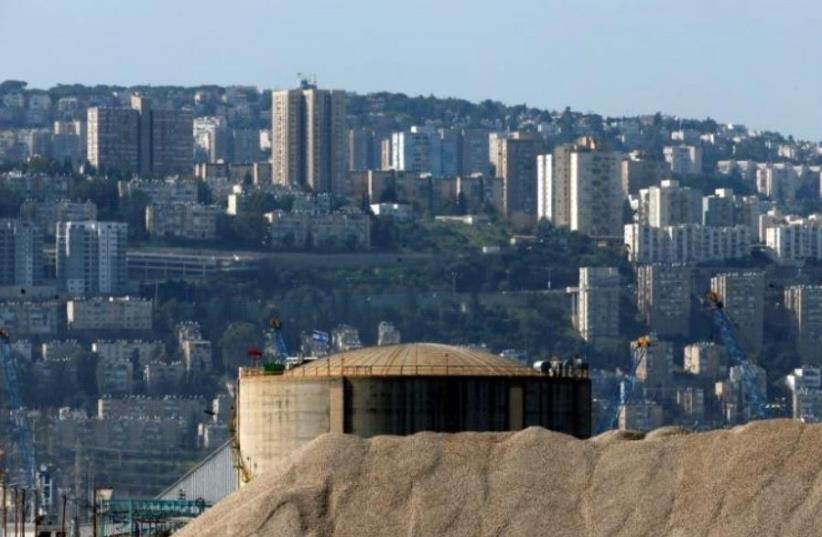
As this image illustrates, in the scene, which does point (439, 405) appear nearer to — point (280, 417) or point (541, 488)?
point (280, 417)

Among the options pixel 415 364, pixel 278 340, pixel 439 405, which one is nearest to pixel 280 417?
pixel 415 364

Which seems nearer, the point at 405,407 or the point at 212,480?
the point at 405,407

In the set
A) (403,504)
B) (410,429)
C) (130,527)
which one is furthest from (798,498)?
(130,527)

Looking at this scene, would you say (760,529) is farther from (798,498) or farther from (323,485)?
(323,485)

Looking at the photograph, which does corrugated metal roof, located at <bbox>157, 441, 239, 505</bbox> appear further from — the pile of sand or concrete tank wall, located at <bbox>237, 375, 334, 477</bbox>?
the pile of sand

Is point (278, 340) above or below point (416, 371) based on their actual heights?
below
